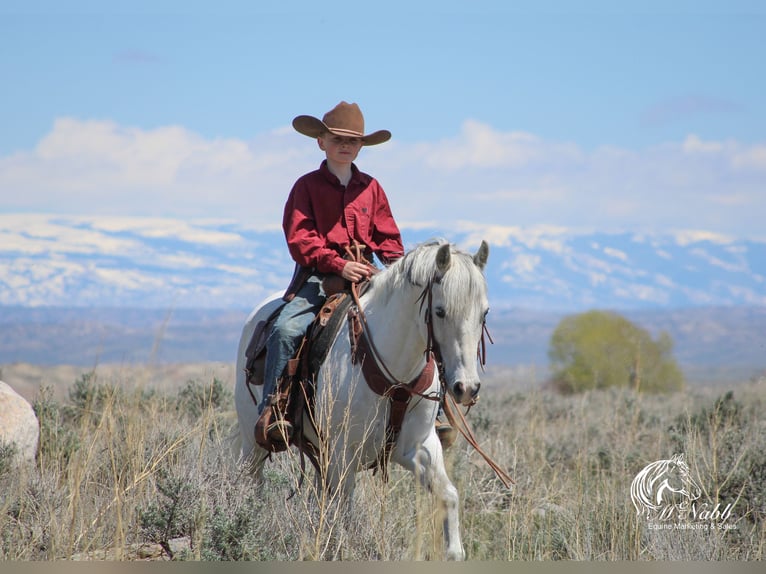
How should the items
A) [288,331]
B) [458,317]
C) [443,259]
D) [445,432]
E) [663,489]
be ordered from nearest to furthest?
[458,317] → [443,259] → [288,331] → [445,432] → [663,489]

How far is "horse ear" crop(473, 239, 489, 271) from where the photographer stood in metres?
5.53

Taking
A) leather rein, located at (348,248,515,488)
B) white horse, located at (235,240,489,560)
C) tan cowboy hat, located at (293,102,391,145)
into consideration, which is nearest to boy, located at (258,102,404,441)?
tan cowboy hat, located at (293,102,391,145)

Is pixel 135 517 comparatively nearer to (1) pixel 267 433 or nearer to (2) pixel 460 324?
(1) pixel 267 433

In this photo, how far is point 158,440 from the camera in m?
7.99

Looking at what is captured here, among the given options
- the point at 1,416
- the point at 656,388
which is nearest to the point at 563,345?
the point at 656,388

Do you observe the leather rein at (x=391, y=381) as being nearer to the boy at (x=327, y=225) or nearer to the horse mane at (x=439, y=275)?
the horse mane at (x=439, y=275)

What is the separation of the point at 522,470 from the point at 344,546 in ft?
13.2

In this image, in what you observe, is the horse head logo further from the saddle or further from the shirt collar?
the shirt collar

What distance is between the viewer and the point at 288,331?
6.26m

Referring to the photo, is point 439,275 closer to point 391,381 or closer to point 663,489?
point 391,381

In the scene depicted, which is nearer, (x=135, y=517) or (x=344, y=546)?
(x=344, y=546)

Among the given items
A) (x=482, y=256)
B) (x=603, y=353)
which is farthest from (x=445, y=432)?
(x=603, y=353)

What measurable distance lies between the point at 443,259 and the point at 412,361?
0.77 meters

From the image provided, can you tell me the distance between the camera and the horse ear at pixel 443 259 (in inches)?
211
